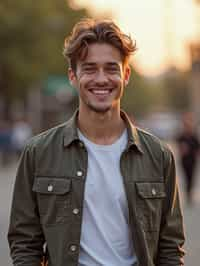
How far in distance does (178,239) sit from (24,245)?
2.04ft

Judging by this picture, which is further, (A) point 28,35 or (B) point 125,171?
(A) point 28,35

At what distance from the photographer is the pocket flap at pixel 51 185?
11.2 feet

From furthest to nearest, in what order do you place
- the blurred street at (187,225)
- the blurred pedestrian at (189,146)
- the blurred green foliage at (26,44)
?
the blurred green foliage at (26,44) < the blurred pedestrian at (189,146) < the blurred street at (187,225)

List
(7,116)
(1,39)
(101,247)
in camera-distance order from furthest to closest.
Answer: (7,116) → (1,39) → (101,247)

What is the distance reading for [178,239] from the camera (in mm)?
3580

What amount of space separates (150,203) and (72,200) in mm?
317

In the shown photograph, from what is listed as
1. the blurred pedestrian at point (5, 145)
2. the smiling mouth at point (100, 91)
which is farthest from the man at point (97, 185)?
the blurred pedestrian at point (5, 145)

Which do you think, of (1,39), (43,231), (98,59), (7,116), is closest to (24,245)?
(43,231)

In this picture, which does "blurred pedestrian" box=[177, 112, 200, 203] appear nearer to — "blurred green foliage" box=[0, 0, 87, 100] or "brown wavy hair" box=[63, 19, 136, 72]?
"brown wavy hair" box=[63, 19, 136, 72]

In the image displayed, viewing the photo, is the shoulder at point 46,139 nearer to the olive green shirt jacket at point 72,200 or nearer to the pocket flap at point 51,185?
the olive green shirt jacket at point 72,200

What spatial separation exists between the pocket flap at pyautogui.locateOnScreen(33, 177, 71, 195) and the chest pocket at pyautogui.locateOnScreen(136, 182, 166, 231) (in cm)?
28

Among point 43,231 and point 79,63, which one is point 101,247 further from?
point 79,63

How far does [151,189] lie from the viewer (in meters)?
3.48

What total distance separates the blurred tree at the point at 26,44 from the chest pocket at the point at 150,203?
28.7 metres
